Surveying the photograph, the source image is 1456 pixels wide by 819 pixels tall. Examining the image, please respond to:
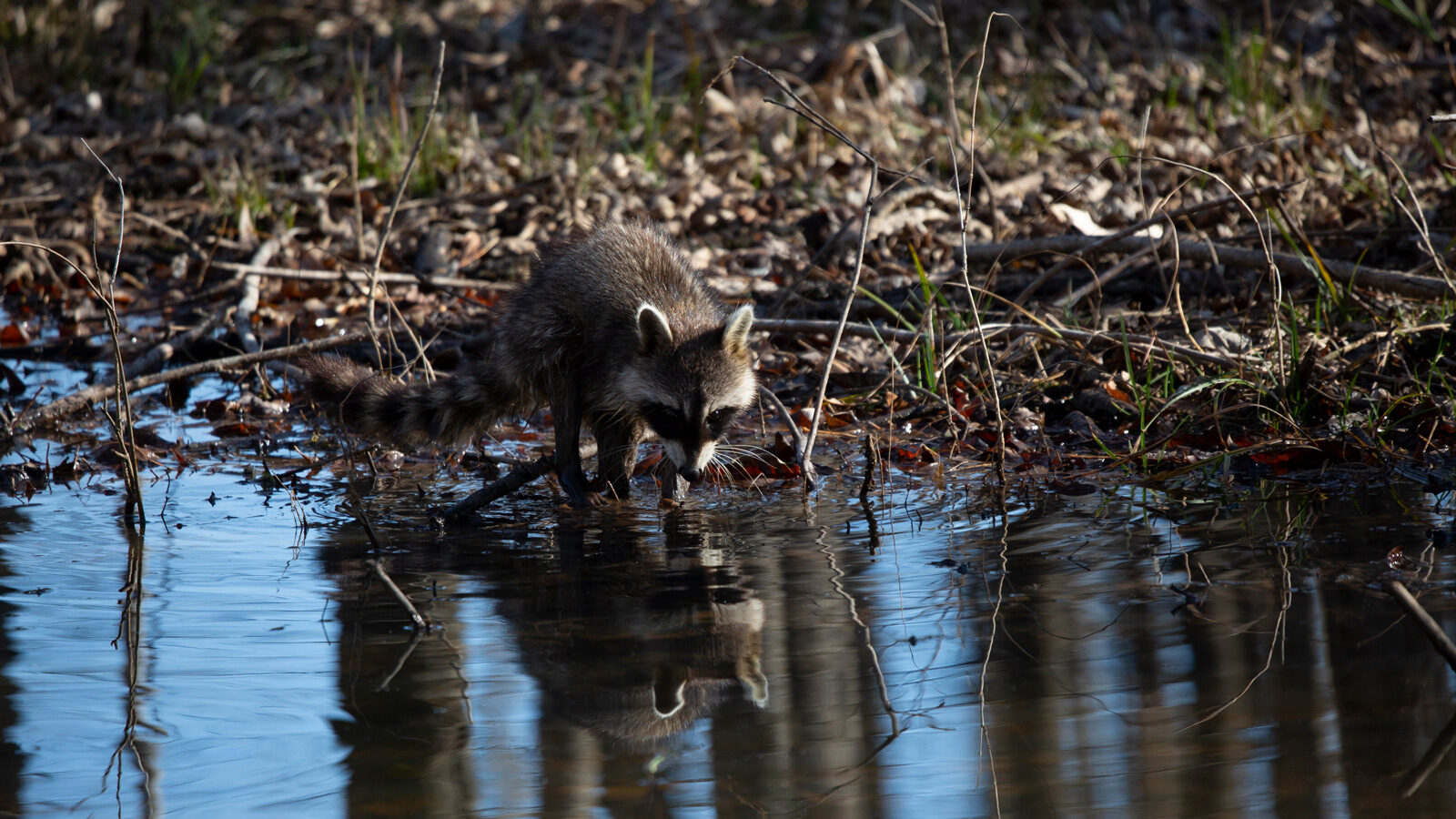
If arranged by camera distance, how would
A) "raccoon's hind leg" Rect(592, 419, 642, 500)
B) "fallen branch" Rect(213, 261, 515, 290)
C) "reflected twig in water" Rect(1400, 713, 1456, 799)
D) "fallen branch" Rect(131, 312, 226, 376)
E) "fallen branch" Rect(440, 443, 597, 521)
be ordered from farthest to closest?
1. "fallen branch" Rect(213, 261, 515, 290)
2. "fallen branch" Rect(131, 312, 226, 376)
3. "raccoon's hind leg" Rect(592, 419, 642, 500)
4. "fallen branch" Rect(440, 443, 597, 521)
5. "reflected twig in water" Rect(1400, 713, 1456, 799)

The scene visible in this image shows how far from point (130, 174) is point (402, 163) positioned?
89.0 inches

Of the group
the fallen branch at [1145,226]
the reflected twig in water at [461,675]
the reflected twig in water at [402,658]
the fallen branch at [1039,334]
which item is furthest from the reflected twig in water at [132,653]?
the fallen branch at [1145,226]

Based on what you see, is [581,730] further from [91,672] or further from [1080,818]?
[91,672]

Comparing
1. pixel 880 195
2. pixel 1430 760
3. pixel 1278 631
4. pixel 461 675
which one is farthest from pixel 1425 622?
pixel 880 195

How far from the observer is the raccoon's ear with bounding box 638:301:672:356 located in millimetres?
4660

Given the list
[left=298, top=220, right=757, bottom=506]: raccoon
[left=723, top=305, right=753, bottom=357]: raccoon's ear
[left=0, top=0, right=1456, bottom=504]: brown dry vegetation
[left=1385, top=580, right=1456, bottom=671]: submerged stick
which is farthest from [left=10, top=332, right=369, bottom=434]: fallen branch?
[left=1385, top=580, right=1456, bottom=671]: submerged stick

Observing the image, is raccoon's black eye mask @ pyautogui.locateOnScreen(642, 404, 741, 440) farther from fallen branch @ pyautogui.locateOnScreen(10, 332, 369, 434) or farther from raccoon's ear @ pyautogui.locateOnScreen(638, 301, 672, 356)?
fallen branch @ pyautogui.locateOnScreen(10, 332, 369, 434)

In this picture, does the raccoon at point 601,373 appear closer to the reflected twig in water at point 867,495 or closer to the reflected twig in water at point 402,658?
the reflected twig in water at point 867,495

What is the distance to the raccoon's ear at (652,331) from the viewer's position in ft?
15.3

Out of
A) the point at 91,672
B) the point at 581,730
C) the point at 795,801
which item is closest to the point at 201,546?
the point at 91,672

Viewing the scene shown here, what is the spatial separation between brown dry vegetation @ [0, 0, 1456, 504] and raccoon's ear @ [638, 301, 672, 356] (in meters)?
0.95

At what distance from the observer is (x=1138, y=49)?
1235 cm

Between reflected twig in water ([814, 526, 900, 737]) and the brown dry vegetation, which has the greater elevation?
the brown dry vegetation

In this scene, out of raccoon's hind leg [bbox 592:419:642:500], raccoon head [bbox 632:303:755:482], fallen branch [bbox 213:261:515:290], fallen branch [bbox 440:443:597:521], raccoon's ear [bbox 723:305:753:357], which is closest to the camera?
fallen branch [bbox 440:443:597:521]
